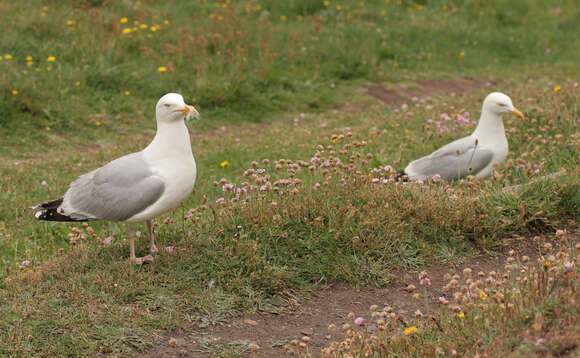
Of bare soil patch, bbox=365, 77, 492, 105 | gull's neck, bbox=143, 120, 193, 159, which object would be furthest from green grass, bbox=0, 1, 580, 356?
gull's neck, bbox=143, 120, 193, 159

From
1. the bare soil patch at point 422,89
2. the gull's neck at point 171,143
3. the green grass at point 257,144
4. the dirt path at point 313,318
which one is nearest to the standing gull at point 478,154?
the green grass at point 257,144

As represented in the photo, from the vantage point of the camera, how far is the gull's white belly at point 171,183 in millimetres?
4395

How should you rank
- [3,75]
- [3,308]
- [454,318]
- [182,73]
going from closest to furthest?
[454,318] → [3,308] → [3,75] → [182,73]

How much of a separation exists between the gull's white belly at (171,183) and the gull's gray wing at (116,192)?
0.10ft

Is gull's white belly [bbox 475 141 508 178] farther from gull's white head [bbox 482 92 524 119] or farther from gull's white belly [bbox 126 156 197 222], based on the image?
gull's white belly [bbox 126 156 197 222]

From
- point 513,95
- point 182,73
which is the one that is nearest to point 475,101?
point 513,95

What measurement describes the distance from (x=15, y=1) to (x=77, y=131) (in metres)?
3.68

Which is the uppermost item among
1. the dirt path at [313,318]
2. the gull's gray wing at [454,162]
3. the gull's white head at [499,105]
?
the gull's white head at [499,105]

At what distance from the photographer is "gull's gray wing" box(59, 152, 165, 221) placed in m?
4.39

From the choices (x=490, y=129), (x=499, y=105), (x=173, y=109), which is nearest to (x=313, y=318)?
(x=173, y=109)

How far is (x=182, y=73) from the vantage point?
10.3 metres

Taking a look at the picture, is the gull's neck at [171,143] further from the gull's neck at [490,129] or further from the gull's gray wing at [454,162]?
the gull's neck at [490,129]

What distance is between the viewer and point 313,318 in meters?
4.26

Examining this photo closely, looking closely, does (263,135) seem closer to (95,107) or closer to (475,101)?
(95,107)
